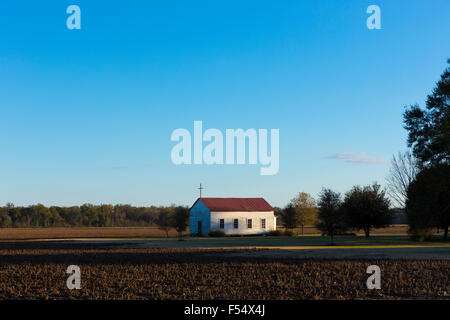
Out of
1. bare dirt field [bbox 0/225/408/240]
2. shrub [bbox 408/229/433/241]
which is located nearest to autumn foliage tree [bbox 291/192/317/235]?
A: bare dirt field [bbox 0/225/408/240]

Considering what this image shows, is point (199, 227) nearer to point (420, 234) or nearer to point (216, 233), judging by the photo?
point (216, 233)

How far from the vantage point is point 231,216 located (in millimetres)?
63000

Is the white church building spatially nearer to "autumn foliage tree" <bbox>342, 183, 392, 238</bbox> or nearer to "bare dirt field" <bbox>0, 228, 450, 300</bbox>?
"autumn foliage tree" <bbox>342, 183, 392, 238</bbox>

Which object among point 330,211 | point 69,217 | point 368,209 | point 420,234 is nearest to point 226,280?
point 330,211

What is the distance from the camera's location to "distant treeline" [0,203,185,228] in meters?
138

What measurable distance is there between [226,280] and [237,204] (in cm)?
4908

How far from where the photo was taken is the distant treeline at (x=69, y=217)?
5416 inches

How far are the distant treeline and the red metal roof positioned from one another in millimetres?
71643

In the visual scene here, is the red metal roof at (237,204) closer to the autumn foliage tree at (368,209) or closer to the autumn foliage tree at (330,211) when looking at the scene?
the autumn foliage tree at (368,209)

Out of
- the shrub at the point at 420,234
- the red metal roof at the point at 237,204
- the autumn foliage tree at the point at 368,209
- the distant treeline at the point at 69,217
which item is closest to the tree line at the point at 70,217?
the distant treeline at the point at 69,217
